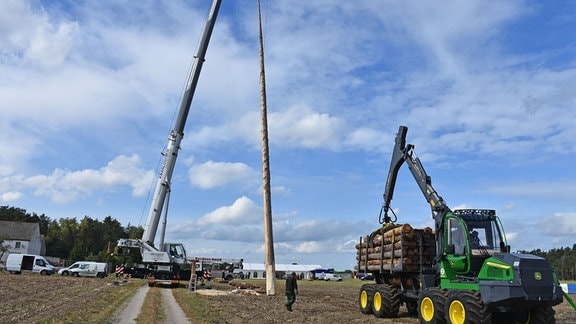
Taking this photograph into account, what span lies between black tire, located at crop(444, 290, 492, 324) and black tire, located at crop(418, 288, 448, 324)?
0.40m

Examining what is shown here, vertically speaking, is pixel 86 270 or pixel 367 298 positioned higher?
pixel 86 270

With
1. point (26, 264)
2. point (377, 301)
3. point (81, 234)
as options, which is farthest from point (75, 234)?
point (377, 301)

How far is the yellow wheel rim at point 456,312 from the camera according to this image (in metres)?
13.3

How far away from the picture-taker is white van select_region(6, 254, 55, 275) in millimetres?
52188

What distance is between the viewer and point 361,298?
2042 cm

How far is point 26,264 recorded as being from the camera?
52.9 m

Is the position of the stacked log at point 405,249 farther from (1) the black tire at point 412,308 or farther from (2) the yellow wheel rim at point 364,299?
(1) the black tire at point 412,308

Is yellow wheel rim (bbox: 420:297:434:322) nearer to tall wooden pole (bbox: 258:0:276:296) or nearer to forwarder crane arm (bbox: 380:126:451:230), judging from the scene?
forwarder crane arm (bbox: 380:126:451:230)

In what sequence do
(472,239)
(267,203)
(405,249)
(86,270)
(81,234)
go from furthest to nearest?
(81,234) → (86,270) → (267,203) → (405,249) → (472,239)

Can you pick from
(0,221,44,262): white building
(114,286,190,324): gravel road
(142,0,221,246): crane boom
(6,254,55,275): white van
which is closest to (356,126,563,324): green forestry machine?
(114,286,190,324): gravel road

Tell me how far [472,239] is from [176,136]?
84.2 feet

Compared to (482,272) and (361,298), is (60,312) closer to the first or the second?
(361,298)

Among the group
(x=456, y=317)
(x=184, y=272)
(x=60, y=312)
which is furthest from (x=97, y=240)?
(x=456, y=317)

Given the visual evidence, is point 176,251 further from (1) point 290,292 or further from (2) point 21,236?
(2) point 21,236
